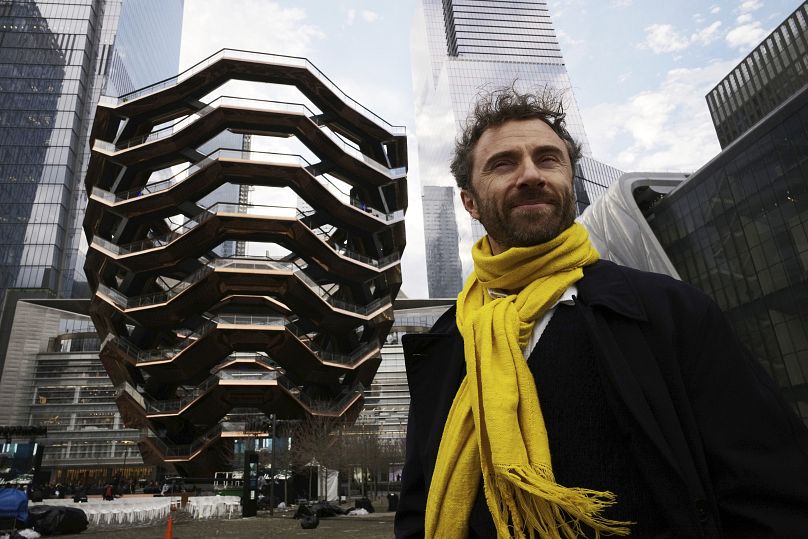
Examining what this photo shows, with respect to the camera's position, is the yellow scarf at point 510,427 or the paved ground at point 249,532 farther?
the paved ground at point 249,532

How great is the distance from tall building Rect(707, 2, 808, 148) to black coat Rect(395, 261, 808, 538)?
6447cm

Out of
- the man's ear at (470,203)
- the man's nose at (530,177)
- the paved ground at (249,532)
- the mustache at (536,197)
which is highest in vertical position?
the man's ear at (470,203)

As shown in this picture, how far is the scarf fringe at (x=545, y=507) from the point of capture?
139cm

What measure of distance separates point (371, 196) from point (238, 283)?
15018 millimetres

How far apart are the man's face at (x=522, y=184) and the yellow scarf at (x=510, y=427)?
8 cm

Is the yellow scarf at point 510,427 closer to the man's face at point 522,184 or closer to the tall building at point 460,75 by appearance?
the man's face at point 522,184

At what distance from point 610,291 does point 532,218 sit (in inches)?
15.0

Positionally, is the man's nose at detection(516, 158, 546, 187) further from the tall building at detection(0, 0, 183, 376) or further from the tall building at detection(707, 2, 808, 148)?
the tall building at detection(0, 0, 183, 376)

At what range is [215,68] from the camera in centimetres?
3869

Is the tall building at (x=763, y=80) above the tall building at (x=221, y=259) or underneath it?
above

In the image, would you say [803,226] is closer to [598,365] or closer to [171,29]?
[598,365]

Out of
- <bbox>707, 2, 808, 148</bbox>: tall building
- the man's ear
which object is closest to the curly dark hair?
the man's ear

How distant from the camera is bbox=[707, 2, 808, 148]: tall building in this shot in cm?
5272

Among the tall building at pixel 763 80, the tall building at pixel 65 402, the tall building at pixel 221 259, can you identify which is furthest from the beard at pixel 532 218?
the tall building at pixel 65 402
